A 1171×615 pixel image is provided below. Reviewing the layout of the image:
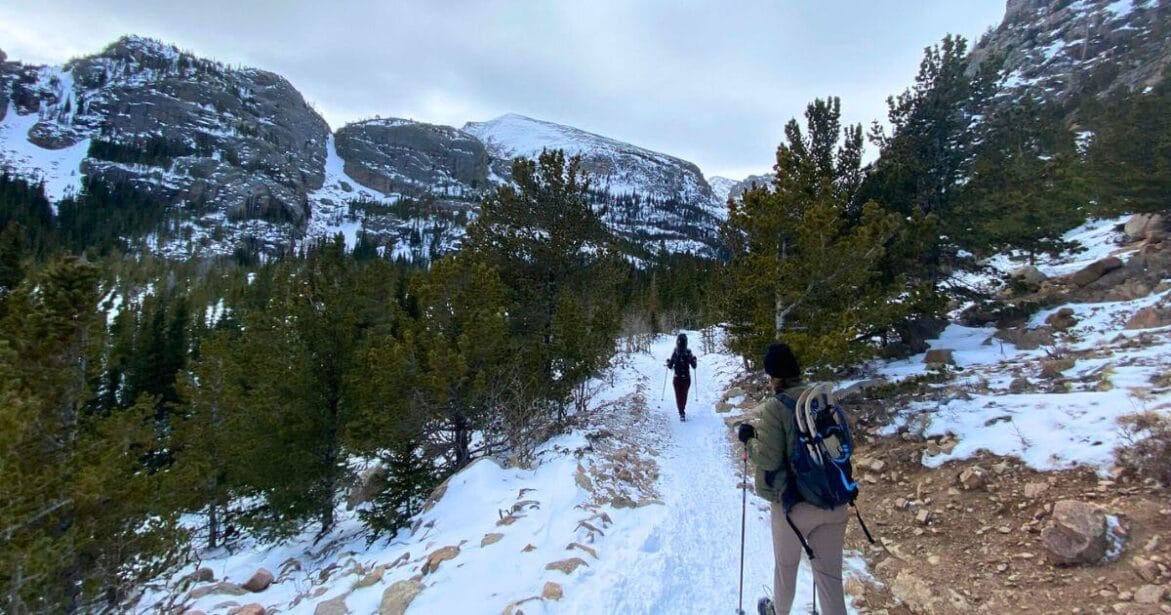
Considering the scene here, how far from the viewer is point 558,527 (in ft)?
21.1

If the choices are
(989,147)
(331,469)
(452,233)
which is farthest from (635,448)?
(452,233)

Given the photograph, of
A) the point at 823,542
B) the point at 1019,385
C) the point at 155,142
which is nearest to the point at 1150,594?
the point at 823,542

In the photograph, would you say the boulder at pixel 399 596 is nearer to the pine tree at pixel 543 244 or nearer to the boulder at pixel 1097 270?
the pine tree at pixel 543 244

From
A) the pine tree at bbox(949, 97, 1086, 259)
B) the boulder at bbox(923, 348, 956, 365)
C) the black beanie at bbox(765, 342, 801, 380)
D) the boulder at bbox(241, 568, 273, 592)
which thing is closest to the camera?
the black beanie at bbox(765, 342, 801, 380)

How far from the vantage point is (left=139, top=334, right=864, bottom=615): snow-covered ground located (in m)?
5.02

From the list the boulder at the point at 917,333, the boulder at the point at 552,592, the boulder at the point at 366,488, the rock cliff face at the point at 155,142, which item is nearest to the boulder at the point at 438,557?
the boulder at the point at 552,592

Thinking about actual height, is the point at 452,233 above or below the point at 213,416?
above

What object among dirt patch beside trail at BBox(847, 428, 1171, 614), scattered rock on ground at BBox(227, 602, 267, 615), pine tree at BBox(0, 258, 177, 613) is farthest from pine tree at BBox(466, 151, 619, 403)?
dirt patch beside trail at BBox(847, 428, 1171, 614)

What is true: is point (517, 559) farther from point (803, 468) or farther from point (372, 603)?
point (803, 468)

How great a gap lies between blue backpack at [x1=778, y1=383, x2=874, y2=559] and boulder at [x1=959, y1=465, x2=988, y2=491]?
11.3 ft

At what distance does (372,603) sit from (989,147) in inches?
660

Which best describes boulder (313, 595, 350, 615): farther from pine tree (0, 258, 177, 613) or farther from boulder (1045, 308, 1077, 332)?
boulder (1045, 308, 1077, 332)

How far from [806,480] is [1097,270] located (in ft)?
55.3

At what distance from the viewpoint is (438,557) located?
6.02 metres
